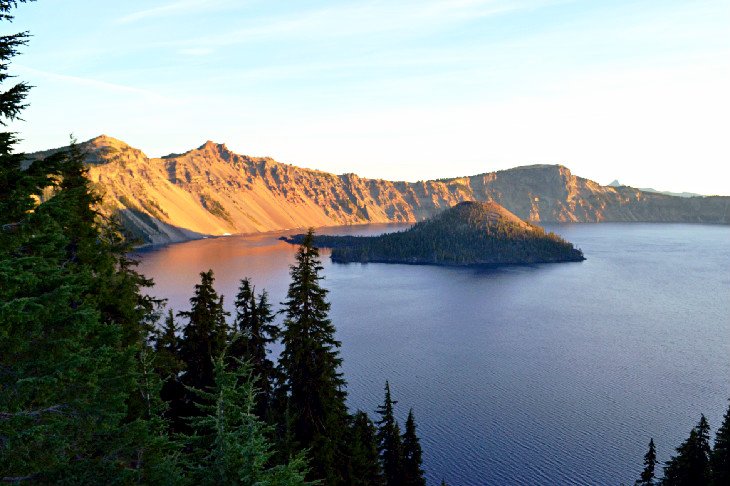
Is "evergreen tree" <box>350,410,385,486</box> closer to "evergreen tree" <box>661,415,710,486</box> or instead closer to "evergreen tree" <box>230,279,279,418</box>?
"evergreen tree" <box>230,279,279,418</box>

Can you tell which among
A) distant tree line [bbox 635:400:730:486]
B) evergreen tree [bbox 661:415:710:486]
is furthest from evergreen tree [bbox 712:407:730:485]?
evergreen tree [bbox 661:415:710:486]

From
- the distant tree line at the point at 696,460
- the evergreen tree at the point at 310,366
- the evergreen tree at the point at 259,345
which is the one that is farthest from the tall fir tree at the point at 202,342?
the distant tree line at the point at 696,460

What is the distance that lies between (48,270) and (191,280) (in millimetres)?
192608

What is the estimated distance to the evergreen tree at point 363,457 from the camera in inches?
1416

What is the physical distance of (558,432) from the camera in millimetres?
69438

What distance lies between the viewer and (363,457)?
123ft

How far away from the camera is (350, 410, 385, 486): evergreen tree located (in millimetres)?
35969

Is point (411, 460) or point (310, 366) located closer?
point (310, 366)

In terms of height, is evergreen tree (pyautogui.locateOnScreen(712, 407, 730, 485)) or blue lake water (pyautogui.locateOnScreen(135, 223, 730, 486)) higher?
evergreen tree (pyautogui.locateOnScreen(712, 407, 730, 485))

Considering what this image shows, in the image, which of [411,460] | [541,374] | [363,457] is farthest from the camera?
[541,374]

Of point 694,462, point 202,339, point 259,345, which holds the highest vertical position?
point 202,339

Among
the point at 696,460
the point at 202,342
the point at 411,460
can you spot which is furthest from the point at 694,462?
the point at 202,342

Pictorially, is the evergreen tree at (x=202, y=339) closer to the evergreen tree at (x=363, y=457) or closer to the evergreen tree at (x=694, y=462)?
the evergreen tree at (x=363, y=457)

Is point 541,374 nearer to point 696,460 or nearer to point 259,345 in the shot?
point 696,460
